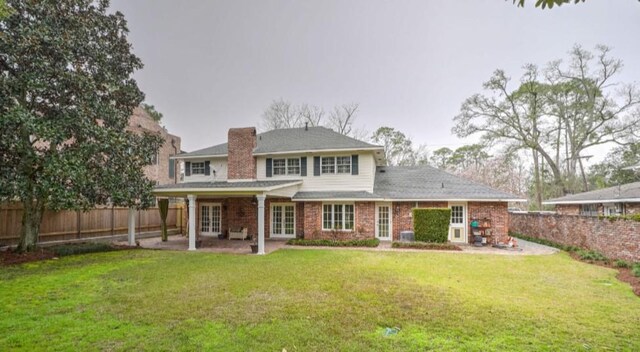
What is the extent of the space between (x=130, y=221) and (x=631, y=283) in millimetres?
18353

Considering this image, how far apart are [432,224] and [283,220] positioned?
771 cm

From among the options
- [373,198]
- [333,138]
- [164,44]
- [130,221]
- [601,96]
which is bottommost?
[130,221]

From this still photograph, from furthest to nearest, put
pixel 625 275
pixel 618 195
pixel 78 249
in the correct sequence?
1. pixel 618 195
2. pixel 78 249
3. pixel 625 275

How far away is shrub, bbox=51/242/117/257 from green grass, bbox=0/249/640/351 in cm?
170

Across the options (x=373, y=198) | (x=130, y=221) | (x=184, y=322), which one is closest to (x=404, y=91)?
(x=373, y=198)

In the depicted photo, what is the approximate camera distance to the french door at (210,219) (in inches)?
677

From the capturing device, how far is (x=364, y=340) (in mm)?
4176

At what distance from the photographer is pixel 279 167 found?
16438mm

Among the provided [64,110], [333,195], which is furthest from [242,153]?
[64,110]

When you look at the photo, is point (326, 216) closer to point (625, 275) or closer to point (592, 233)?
point (625, 275)

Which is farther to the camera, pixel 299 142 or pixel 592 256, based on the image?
pixel 299 142

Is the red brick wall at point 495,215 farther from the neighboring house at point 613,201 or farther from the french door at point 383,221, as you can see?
the neighboring house at point 613,201

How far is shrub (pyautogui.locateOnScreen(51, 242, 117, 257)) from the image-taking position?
36.8 feet

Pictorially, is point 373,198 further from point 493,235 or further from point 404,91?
point 404,91
